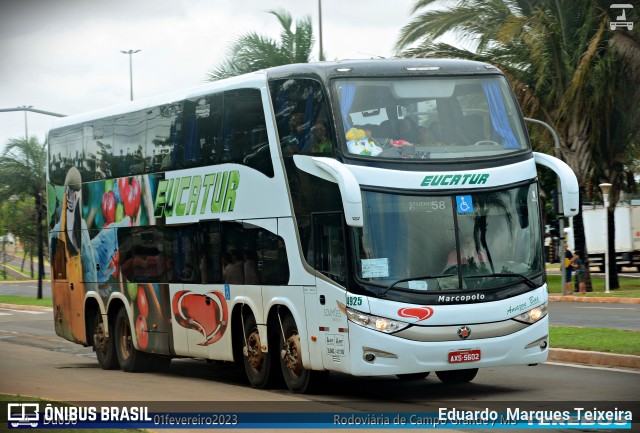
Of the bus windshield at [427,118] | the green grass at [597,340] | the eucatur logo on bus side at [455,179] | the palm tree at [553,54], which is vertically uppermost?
the palm tree at [553,54]

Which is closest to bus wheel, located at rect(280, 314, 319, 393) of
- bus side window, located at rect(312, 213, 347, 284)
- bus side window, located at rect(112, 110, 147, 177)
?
bus side window, located at rect(312, 213, 347, 284)

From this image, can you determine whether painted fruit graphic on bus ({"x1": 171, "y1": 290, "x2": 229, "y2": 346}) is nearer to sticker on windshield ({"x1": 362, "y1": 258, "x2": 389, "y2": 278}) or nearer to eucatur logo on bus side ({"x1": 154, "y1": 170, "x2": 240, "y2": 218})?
eucatur logo on bus side ({"x1": 154, "y1": 170, "x2": 240, "y2": 218})

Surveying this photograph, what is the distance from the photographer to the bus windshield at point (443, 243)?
13.3 m

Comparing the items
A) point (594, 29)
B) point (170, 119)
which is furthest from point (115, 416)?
point (594, 29)

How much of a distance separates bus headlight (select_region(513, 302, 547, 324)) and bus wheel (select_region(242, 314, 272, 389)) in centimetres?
339

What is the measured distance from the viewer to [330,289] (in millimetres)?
13703

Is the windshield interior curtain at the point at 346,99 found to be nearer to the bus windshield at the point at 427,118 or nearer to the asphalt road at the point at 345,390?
the bus windshield at the point at 427,118

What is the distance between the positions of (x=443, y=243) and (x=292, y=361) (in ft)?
8.58

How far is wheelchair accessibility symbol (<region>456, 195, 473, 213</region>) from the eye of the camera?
13586 millimetres

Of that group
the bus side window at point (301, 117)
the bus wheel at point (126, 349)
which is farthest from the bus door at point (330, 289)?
the bus wheel at point (126, 349)

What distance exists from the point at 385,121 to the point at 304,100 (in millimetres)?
1145

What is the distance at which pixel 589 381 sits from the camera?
14688mm

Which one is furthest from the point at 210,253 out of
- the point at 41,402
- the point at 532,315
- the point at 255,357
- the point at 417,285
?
the point at 532,315

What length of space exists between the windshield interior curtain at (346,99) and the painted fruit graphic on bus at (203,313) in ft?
12.9
